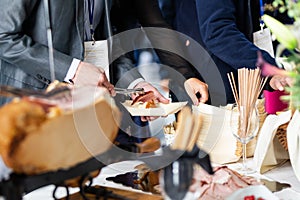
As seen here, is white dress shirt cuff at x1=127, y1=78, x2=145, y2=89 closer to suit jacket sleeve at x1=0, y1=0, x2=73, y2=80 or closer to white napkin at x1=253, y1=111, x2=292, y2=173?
suit jacket sleeve at x1=0, y1=0, x2=73, y2=80

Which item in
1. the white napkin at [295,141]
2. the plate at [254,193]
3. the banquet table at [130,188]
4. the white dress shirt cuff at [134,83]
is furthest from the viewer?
the white dress shirt cuff at [134,83]

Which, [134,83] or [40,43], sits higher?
[40,43]

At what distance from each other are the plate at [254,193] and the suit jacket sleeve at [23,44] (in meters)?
0.68

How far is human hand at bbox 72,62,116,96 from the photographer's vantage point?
4.17 feet

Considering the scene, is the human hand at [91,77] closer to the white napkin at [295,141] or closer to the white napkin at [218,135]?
Result: the white napkin at [218,135]

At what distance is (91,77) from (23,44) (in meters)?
0.23

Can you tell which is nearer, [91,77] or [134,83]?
[91,77]

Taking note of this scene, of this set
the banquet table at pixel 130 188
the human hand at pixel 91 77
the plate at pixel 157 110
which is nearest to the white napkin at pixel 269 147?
the banquet table at pixel 130 188

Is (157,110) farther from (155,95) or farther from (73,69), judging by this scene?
(73,69)

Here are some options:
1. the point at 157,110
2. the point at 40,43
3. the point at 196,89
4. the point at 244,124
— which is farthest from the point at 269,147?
the point at 40,43

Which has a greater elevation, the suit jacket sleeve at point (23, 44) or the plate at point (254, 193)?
the suit jacket sleeve at point (23, 44)

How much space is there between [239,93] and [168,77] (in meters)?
0.66

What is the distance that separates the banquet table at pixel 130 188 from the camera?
104cm

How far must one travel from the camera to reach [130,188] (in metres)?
1.04
